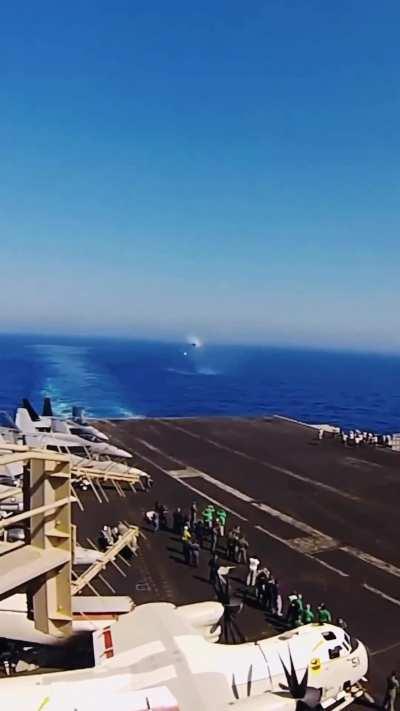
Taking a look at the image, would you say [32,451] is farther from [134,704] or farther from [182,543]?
[182,543]

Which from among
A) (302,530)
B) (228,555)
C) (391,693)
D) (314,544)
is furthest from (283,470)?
(391,693)

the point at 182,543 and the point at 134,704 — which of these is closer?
the point at 134,704

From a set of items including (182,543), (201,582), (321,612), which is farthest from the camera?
(182,543)

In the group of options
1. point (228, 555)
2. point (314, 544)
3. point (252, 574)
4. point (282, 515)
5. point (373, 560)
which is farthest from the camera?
point (282, 515)

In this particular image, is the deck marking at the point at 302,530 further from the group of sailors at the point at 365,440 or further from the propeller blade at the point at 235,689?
the group of sailors at the point at 365,440

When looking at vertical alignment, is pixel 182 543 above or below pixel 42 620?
below

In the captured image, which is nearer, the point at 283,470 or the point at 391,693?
the point at 391,693

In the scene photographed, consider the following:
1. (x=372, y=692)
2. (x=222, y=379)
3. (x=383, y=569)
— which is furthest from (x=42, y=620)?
(x=222, y=379)

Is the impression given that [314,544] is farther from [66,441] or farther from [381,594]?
[66,441]

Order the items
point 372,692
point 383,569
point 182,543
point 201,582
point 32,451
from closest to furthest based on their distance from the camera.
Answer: point 32,451
point 372,692
point 201,582
point 383,569
point 182,543
